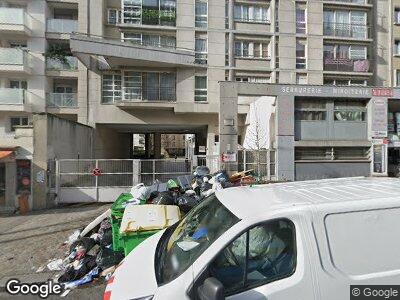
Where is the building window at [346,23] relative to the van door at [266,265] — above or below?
above

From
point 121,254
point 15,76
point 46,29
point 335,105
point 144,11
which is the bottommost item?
point 121,254

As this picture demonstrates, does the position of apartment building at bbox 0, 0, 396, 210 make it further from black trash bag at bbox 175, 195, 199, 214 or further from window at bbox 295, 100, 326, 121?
black trash bag at bbox 175, 195, 199, 214

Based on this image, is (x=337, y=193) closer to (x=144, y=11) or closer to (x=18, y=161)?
(x=18, y=161)

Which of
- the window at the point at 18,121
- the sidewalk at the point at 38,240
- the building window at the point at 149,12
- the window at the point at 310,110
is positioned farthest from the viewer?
the building window at the point at 149,12

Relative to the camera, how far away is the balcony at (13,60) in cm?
2077

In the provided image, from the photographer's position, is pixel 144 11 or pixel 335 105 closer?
pixel 335 105

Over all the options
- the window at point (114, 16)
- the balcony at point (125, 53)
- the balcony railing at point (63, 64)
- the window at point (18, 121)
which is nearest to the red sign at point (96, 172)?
the balcony at point (125, 53)

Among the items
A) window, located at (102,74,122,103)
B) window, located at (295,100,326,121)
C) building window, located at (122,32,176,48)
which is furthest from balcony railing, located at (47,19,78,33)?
window, located at (295,100,326,121)

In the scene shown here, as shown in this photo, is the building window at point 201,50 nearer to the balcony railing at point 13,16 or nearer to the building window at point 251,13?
the building window at point 251,13

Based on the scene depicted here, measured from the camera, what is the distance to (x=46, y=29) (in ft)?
71.8

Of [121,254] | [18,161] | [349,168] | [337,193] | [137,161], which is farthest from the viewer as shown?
[349,168]

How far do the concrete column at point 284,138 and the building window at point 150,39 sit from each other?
33.3 ft

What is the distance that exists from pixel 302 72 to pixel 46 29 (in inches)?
701

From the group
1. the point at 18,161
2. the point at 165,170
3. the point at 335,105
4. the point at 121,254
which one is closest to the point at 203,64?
the point at 335,105
